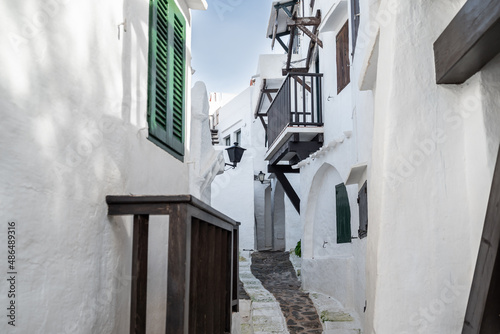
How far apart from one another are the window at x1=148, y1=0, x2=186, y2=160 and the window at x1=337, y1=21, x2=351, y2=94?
4876mm

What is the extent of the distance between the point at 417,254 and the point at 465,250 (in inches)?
12.5

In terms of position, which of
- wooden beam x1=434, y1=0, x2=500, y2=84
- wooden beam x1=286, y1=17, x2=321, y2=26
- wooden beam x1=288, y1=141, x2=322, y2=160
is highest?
wooden beam x1=286, y1=17, x2=321, y2=26

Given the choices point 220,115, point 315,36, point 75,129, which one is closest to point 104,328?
point 75,129

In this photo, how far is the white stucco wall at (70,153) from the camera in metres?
2.48

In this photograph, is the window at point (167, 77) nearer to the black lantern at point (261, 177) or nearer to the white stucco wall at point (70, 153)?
the white stucco wall at point (70, 153)

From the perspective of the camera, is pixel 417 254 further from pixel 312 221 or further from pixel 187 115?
pixel 312 221

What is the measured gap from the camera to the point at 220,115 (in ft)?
81.0

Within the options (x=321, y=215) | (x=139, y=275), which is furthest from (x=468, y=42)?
(x=321, y=215)

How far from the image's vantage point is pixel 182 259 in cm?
326

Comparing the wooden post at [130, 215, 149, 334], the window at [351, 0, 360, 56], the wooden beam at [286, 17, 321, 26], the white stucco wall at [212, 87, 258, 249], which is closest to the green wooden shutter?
the window at [351, 0, 360, 56]

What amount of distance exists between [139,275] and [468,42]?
8.47ft

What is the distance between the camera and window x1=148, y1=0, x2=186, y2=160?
186 inches

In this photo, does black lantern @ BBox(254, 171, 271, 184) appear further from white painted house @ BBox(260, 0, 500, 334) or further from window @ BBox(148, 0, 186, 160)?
white painted house @ BBox(260, 0, 500, 334)

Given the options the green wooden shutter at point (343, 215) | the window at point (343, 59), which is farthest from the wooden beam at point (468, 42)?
the window at point (343, 59)
